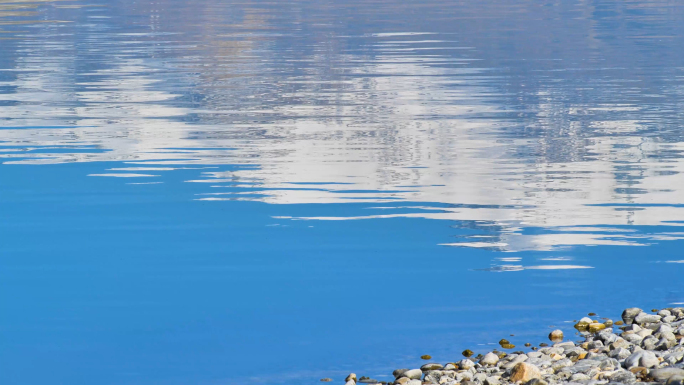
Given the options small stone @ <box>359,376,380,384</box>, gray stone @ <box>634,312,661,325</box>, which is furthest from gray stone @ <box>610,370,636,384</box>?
small stone @ <box>359,376,380,384</box>

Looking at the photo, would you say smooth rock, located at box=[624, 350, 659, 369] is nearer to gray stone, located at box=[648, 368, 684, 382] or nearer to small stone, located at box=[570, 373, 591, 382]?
gray stone, located at box=[648, 368, 684, 382]

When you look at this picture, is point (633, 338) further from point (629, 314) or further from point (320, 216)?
point (320, 216)

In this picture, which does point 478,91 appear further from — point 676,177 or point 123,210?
point 123,210

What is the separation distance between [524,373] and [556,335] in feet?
3.40

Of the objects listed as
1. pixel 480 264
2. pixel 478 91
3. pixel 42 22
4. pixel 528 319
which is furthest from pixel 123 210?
pixel 42 22

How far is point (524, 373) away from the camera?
6.07m

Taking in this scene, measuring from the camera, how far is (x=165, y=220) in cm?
1023

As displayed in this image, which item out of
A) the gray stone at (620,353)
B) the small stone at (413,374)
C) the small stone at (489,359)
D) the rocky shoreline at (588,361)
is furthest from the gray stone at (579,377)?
the small stone at (413,374)

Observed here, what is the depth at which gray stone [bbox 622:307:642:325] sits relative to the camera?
7291 mm

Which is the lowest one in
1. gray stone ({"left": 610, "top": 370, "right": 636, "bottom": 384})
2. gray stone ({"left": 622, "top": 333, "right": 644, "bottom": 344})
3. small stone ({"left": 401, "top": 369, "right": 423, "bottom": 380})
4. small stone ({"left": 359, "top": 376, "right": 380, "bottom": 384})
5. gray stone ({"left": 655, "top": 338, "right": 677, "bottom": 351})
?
small stone ({"left": 359, "top": 376, "right": 380, "bottom": 384})

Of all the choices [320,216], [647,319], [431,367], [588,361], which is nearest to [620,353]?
[588,361]

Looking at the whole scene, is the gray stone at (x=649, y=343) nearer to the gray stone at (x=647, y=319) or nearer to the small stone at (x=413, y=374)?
the gray stone at (x=647, y=319)

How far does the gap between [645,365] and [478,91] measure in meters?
13.9

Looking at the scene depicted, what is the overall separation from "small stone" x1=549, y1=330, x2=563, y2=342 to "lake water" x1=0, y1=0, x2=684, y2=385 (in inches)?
4.1
